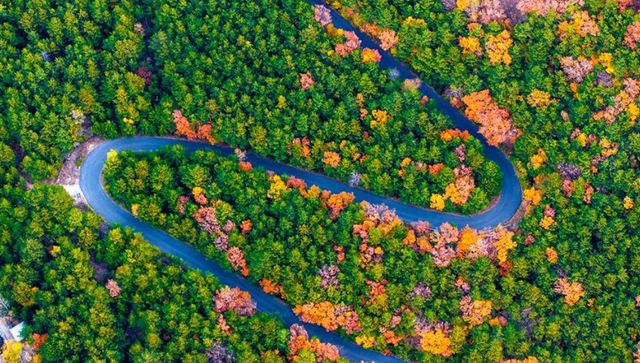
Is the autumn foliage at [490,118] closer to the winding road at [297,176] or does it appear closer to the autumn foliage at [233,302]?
the winding road at [297,176]

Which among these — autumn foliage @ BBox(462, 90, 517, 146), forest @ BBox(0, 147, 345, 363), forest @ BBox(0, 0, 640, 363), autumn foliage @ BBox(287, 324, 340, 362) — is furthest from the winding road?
autumn foliage @ BBox(287, 324, 340, 362)

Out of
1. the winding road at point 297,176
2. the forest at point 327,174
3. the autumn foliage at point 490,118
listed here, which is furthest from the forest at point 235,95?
the autumn foliage at point 490,118

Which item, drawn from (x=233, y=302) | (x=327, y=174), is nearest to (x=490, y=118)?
(x=327, y=174)

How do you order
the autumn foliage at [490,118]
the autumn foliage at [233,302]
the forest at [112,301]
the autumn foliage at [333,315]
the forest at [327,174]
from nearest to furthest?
the forest at [112,301]
the forest at [327,174]
the autumn foliage at [233,302]
the autumn foliage at [333,315]
the autumn foliage at [490,118]

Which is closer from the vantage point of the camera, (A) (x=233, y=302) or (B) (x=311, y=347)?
(B) (x=311, y=347)

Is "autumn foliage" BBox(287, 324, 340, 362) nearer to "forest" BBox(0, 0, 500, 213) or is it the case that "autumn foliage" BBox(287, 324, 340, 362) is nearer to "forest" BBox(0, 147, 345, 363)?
"forest" BBox(0, 147, 345, 363)

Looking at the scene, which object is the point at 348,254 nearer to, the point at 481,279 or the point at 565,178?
the point at 481,279

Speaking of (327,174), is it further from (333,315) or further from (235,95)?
(333,315)

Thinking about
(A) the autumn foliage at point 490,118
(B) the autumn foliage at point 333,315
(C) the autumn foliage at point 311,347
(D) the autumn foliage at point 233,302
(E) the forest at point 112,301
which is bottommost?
(E) the forest at point 112,301
